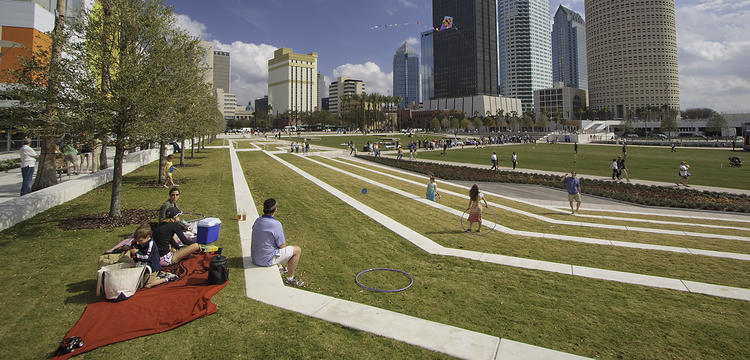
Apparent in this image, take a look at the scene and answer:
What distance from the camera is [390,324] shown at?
5.51m

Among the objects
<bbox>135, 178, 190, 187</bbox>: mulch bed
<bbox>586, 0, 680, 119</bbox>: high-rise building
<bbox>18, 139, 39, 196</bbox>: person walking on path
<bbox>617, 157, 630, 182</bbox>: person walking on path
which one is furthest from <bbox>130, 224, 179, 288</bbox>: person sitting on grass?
<bbox>586, 0, 680, 119</bbox>: high-rise building

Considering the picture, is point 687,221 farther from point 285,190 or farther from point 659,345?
point 285,190

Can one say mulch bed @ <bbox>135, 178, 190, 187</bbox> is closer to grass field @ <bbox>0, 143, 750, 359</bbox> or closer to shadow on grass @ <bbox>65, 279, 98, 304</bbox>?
grass field @ <bbox>0, 143, 750, 359</bbox>

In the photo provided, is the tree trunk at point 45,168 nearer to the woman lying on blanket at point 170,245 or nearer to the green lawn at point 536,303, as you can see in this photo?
the woman lying on blanket at point 170,245

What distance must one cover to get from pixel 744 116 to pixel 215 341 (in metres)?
190

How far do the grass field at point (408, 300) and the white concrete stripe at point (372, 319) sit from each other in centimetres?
20

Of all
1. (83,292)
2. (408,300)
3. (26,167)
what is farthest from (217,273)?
(26,167)

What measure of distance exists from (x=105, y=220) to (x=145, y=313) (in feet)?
23.7

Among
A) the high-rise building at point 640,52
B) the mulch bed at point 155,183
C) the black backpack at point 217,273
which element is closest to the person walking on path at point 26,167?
the mulch bed at point 155,183

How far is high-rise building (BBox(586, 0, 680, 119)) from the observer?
600ft

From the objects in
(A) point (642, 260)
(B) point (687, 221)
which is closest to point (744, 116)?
(B) point (687, 221)

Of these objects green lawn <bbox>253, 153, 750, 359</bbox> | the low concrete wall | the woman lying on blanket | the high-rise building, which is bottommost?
green lawn <bbox>253, 153, 750, 359</bbox>

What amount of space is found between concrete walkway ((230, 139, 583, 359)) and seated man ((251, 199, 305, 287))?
0.99 ft

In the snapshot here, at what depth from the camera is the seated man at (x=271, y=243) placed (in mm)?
7242
